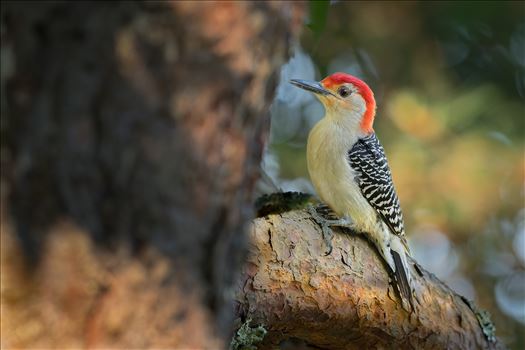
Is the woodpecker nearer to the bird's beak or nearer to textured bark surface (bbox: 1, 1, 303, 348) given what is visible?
the bird's beak

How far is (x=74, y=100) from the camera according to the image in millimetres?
1078

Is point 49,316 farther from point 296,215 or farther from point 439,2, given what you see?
point 439,2

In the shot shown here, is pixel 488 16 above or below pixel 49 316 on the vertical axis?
above

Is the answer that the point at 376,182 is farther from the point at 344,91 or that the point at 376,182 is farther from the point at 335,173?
the point at 344,91

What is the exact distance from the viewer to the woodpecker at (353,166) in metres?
3.72

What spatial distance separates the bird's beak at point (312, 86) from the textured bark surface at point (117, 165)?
2.82m

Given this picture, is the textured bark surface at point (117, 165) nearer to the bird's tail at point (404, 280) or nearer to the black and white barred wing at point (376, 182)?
the bird's tail at point (404, 280)

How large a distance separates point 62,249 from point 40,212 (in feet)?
0.21

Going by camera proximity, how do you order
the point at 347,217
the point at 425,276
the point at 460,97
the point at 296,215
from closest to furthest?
1. the point at 296,215
2. the point at 425,276
3. the point at 347,217
4. the point at 460,97

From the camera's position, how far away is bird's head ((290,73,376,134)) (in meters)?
4.22

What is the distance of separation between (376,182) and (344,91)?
2.02 ft

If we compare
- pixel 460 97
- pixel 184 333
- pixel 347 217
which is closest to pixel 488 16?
pixel 460 97

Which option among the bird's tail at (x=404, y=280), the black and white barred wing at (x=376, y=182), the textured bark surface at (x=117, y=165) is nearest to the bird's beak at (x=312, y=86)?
the black and white barred wing at (x=376, y=182)

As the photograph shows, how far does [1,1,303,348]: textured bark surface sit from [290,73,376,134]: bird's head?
3029mm
